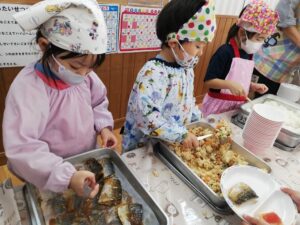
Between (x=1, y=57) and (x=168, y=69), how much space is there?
3.89 ft

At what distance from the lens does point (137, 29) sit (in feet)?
6.89

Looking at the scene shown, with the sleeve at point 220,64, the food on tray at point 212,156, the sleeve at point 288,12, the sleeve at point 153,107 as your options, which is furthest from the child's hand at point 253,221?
the sleeve at point 288,12

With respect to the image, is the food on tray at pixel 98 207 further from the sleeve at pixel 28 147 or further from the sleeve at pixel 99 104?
the sleeve at pixel 99 104

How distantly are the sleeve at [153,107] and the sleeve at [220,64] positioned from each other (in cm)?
58

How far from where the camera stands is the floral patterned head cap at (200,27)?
92 cm

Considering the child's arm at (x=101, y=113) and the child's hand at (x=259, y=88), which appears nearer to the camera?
the child's arm at (x=101, y=113)

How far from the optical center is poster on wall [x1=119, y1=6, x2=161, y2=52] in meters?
1.98

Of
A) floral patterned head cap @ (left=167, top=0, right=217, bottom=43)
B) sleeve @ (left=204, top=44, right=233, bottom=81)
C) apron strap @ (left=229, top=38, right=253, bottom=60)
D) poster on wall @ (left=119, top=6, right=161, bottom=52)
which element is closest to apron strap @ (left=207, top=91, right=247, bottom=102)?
sleeve @ (left=204, top=44, right=233, bottom=81)

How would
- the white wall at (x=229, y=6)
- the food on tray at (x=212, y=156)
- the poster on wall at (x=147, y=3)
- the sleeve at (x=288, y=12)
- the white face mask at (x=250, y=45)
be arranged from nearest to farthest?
the food on tray at (x=212, y=156) < the white face mask at (x=250, y=45) < the sleeve at (x=288, y=12) < the poster on wall at (x=147, y=3) < the white wall at (x=229, y=6)

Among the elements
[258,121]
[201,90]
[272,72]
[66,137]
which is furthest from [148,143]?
[201,90]

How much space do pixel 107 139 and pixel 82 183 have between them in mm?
321

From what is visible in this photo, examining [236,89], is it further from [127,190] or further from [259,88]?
[127,190]

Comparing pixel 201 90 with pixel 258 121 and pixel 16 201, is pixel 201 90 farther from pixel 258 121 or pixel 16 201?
pixel 16 201

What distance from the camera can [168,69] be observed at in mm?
1045
